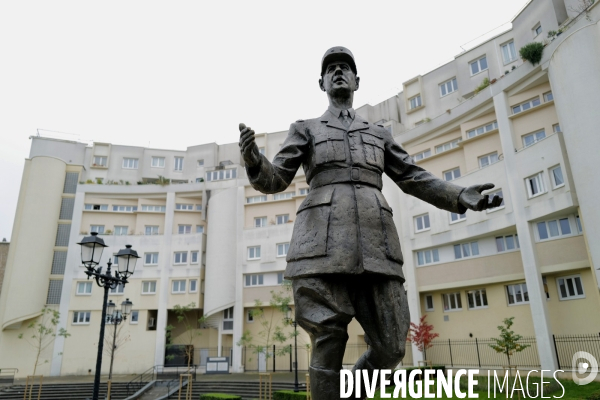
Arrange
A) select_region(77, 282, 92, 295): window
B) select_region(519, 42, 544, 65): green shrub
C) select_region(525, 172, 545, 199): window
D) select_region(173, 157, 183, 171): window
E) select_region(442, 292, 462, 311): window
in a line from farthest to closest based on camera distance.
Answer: select_region(173, 157, 183, 171): window, select_region(77, 282, 92, 295): window, select_region(442, 292, 462, 311): window, select_region(519, 42, 544, 65): green shrub, select_region(525, 172, 545, 199): window

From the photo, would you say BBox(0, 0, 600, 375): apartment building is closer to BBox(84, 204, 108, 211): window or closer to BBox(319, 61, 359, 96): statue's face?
BBox(84, 204, 108, 211): window

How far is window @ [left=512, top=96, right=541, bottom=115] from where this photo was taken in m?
25.9

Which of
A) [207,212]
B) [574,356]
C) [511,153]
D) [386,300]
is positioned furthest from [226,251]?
[386,300]

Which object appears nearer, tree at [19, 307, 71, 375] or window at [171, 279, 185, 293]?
tree at [19, 307, 71, 375]

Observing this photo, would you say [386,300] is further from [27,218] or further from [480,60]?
[27,218]

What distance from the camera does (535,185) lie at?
2398 cm

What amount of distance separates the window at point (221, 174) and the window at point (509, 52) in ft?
82.4

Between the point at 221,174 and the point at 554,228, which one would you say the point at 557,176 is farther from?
the point at 221,174

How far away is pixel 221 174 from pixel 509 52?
26927 mm

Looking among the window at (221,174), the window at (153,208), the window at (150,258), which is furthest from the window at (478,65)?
the window at (150,258)

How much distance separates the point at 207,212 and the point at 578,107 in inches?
1220

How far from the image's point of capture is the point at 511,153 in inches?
1001

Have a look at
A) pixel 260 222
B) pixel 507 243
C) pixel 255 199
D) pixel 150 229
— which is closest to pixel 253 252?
pixel 260 222

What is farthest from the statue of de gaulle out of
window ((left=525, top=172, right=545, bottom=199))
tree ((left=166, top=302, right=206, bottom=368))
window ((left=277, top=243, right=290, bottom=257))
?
tree ((left=166, top=302, right=206, bottom=368))
